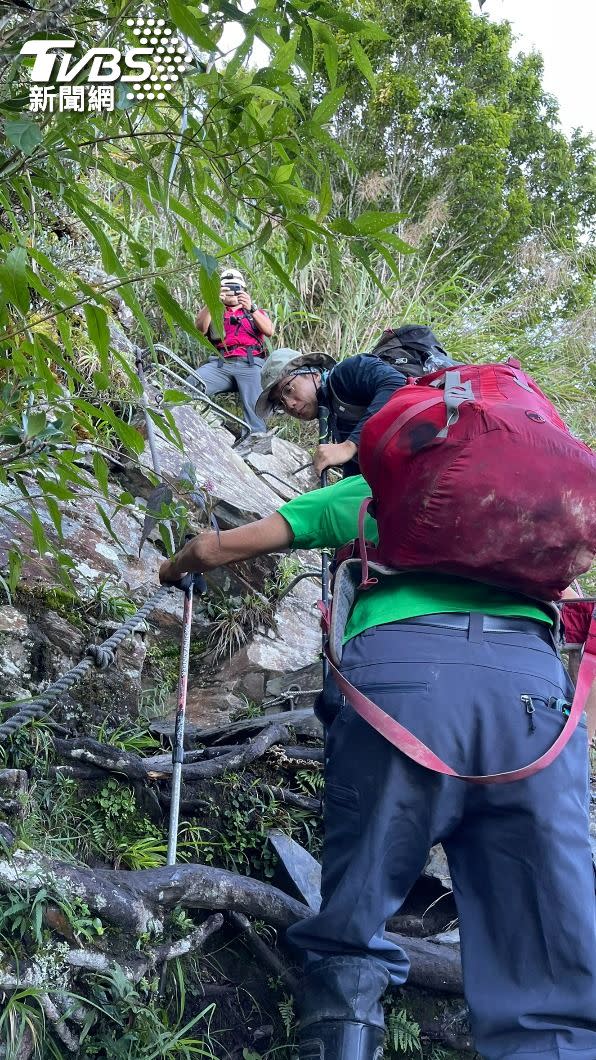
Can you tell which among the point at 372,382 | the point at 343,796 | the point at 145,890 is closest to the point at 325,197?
the point at 343,796

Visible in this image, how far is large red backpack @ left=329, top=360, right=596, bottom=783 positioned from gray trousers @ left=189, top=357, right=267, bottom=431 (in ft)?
20.5

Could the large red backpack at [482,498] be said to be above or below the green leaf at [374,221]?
below

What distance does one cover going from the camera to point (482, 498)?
2.30 meters

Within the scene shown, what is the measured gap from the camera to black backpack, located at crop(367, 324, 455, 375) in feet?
15.3

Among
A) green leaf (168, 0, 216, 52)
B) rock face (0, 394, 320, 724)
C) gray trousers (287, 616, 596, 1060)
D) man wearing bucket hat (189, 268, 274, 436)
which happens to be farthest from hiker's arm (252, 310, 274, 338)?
green leaf (168, 0, 216, 52)

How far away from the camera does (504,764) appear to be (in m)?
2.34

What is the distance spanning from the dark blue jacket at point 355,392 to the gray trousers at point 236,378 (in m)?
3.86

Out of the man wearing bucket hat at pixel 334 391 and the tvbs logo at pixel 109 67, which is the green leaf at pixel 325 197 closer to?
the tvbs logo at pixel 109 67

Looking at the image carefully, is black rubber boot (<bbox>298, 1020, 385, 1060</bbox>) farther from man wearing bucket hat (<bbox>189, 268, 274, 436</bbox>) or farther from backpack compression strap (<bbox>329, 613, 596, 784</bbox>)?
man wearing bucket hat (<bbox>189, 268, 274, 436</bbox>)

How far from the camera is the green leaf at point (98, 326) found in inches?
71.9

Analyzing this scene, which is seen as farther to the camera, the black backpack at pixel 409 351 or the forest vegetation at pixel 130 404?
the black backpack at pixel 409 351

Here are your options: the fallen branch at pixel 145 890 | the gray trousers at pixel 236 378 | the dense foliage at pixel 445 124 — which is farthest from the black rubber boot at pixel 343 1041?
the dense foliage at pixel 445 124

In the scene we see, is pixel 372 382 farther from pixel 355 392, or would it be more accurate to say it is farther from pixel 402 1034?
pixel 402 1034

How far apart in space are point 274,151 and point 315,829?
2664 millimetres
